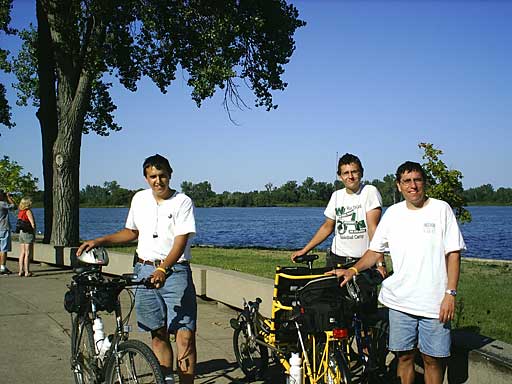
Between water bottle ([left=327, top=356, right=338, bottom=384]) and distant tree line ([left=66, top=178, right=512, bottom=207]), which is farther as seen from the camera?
distant tree line ([left=66, top=178, right=512, bottom=207])

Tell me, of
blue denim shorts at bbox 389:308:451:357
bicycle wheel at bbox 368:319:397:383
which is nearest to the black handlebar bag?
blue denim shorts at bbox 389:308:451:357

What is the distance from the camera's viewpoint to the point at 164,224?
473 cm

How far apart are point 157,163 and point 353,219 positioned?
6.34 ft

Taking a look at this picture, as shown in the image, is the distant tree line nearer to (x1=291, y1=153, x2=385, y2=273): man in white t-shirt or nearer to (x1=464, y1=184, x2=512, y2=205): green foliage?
(x1=464, y1=184, x2=512, y2=205): green foliage

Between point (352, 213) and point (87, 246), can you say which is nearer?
point (87, 246)

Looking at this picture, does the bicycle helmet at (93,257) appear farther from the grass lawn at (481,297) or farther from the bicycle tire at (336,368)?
the grass lawn at (481,297)

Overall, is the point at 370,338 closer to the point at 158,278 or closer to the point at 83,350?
the point at 158,278

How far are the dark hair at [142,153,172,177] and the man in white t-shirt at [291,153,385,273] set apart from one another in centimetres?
157

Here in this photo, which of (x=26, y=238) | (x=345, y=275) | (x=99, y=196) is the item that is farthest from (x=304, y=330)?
(x=99, y=196)

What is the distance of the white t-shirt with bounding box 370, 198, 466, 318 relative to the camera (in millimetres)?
4176

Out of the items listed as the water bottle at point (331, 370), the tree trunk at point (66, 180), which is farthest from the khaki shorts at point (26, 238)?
the water bottle at point (331, 370)

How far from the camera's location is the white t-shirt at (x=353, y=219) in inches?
218

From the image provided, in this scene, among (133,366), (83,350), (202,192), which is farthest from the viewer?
(202,192)

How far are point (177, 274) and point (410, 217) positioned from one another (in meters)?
1.81
